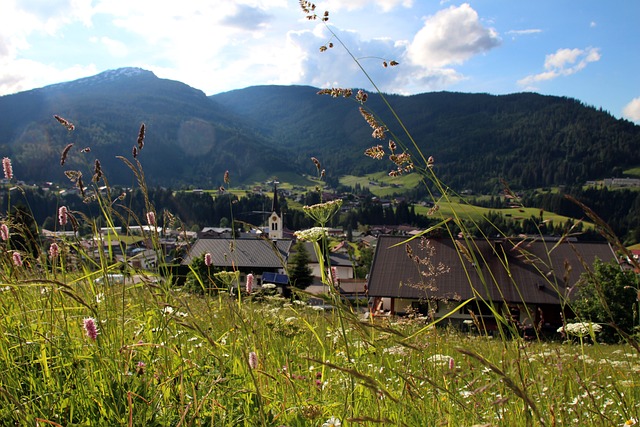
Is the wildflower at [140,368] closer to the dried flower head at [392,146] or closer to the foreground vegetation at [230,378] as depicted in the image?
the foreground vegetation at [230,378]

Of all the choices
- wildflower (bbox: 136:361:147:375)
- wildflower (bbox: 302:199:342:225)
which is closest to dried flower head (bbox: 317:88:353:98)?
wildflower (bbox: 302:199:342:225)

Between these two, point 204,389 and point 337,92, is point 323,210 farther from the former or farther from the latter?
point 204,389

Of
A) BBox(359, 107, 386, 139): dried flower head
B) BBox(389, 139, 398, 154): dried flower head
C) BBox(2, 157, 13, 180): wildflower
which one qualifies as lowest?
BBox(2, 157, 13, 180): wildflower

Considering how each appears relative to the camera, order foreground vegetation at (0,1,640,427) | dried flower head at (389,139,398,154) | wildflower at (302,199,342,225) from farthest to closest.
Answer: wildflower at (302,199,342,225) < dried flower head at (389,139,398,154) < foreground vegetation at (0,1,640,427)

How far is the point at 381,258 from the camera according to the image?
118 feet

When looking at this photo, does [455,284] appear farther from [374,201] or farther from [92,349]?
[374,201]

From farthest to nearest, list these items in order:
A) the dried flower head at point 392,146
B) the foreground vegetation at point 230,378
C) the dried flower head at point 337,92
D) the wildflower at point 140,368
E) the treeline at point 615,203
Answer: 1. the treeline at point 615,203
2. the dried flower head at point 392,146
3. the dried flower head at point 337,92
4. the wildflower at point 140,368
5. the foreground vegetation at point 230,378

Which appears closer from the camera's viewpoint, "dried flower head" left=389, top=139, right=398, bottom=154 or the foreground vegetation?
the foreground vegetation

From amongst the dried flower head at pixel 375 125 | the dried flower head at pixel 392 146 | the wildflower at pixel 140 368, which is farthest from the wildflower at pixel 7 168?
the dried flower head at pixel 392 146

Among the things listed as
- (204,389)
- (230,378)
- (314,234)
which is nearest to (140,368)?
(204,389)

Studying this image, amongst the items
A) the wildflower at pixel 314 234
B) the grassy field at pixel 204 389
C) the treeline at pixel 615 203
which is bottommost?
the treeline at pixel 615 203

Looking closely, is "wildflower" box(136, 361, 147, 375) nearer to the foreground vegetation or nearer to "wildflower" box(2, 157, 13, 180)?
the foreground vegetation

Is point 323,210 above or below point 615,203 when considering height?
above

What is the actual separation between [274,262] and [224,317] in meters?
76.1
